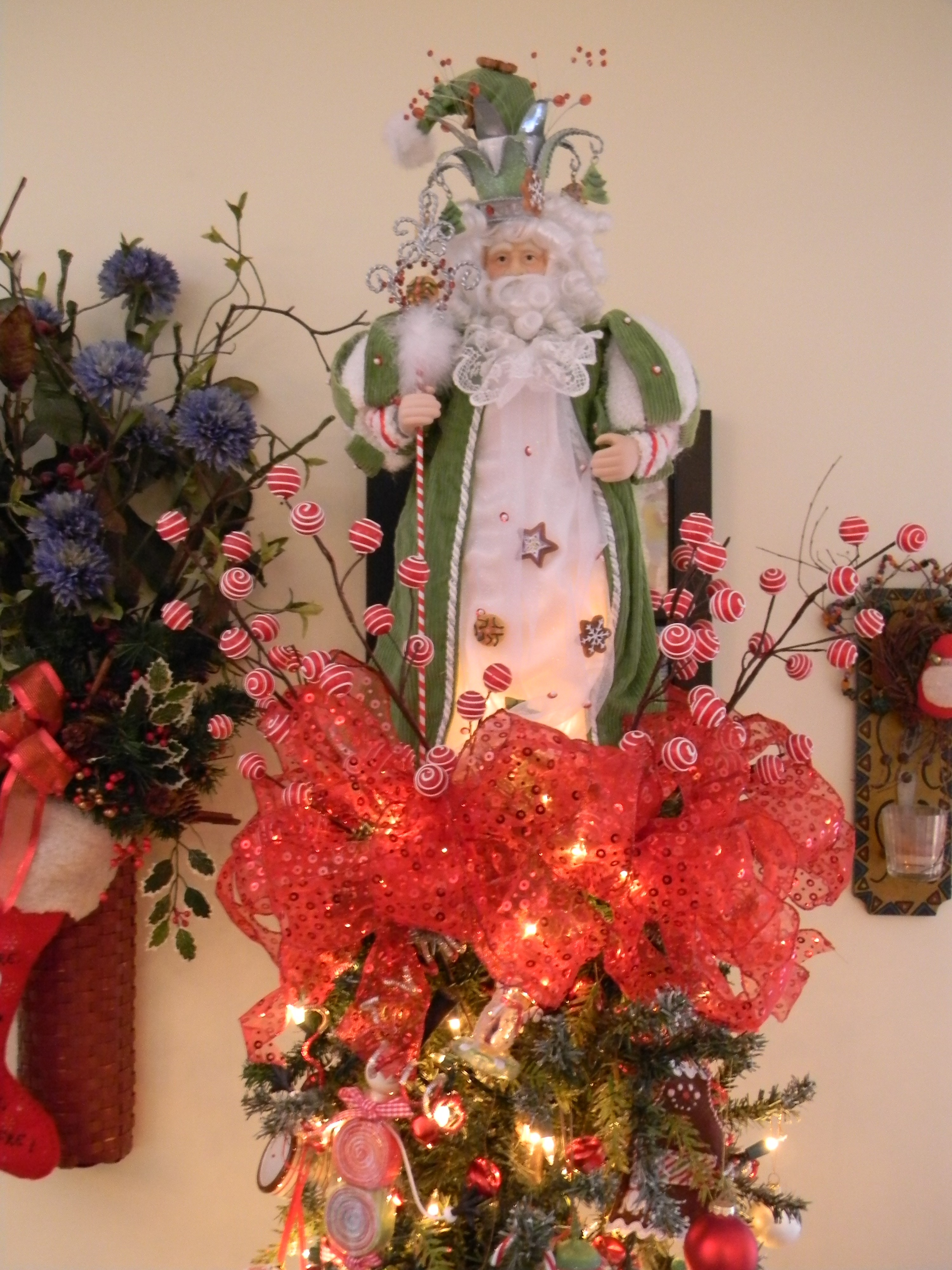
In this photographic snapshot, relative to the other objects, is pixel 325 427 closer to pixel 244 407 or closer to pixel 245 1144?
pixel 244 407

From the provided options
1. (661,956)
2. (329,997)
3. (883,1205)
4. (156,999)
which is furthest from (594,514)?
(883,1205)

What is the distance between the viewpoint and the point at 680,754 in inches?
34.0

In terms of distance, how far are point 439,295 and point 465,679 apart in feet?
1.23

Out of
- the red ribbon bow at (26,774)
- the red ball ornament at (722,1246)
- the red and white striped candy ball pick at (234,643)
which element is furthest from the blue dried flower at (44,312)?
the red ball ornament at (722,1246)

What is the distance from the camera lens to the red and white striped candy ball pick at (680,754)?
0.86 meters

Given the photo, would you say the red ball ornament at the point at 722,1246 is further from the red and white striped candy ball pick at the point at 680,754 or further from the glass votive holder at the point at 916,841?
the glass votive holder at the point at 916,841

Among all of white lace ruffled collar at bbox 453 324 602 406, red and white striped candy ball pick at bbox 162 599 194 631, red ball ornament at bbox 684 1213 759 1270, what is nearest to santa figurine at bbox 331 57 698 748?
white lace ruffled collar at bbox 453 324 602 406

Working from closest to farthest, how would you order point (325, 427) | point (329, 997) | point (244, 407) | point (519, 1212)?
point (519, 1212) → point (329, 997) → point (244, 407) → point (325, 427)

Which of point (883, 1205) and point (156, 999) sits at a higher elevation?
point (156, 999)

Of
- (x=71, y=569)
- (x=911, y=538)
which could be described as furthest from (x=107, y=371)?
(x=911, y=538)

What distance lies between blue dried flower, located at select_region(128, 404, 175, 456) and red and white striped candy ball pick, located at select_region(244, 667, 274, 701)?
45 cm

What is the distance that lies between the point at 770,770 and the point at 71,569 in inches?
30.1

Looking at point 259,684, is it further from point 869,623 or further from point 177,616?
point 869,623

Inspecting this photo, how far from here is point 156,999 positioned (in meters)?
1.35
